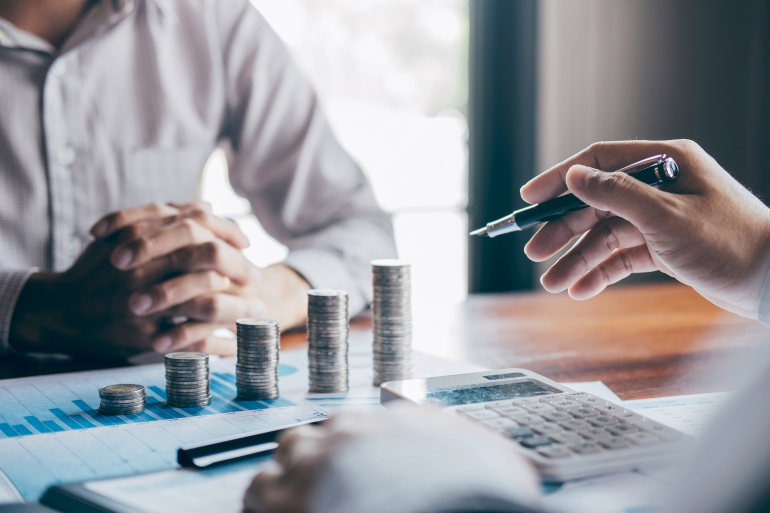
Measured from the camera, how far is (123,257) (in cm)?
94

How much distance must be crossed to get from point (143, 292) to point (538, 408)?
1.91 ft

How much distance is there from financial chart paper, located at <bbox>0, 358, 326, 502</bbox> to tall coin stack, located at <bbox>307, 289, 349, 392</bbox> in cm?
6

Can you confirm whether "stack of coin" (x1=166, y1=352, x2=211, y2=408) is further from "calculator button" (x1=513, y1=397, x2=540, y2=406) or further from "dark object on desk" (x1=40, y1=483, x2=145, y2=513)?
"calculator button" (x1=513, y1=397, x2=540, y2=406)

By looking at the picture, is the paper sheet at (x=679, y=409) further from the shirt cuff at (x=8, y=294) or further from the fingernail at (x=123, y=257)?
the shirt cuff at (x=8, y=294)

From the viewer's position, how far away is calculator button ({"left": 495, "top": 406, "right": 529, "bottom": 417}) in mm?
615

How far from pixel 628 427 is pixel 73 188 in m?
1.27

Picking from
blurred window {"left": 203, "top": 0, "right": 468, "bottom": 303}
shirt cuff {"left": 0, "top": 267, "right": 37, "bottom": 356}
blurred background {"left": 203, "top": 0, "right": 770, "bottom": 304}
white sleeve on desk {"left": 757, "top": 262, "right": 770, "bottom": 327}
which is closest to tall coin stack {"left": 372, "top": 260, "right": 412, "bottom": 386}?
white sleeve on desk {"left": 757, "top": 262, "right": 770, "bottom": 327}

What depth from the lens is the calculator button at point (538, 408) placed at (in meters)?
0.62

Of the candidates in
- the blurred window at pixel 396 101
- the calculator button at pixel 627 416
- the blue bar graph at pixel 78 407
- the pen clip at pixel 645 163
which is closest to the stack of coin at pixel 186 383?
the blue bar graph at pixel 78 407

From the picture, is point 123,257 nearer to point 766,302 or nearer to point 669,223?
point 669,223

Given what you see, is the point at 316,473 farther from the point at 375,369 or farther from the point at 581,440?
the point at 375,369

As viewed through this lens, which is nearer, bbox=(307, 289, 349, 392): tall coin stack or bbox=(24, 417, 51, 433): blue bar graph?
bbox=(24, 417, 51, 433): blue bar graph

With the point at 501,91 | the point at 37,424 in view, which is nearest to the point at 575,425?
the point at 37,424

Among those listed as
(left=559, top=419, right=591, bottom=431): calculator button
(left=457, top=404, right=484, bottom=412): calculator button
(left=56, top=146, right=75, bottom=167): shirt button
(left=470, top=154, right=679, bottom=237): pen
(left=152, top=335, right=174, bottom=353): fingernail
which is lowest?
(left=559, top=419, right=591, bottom=431): calculator button
